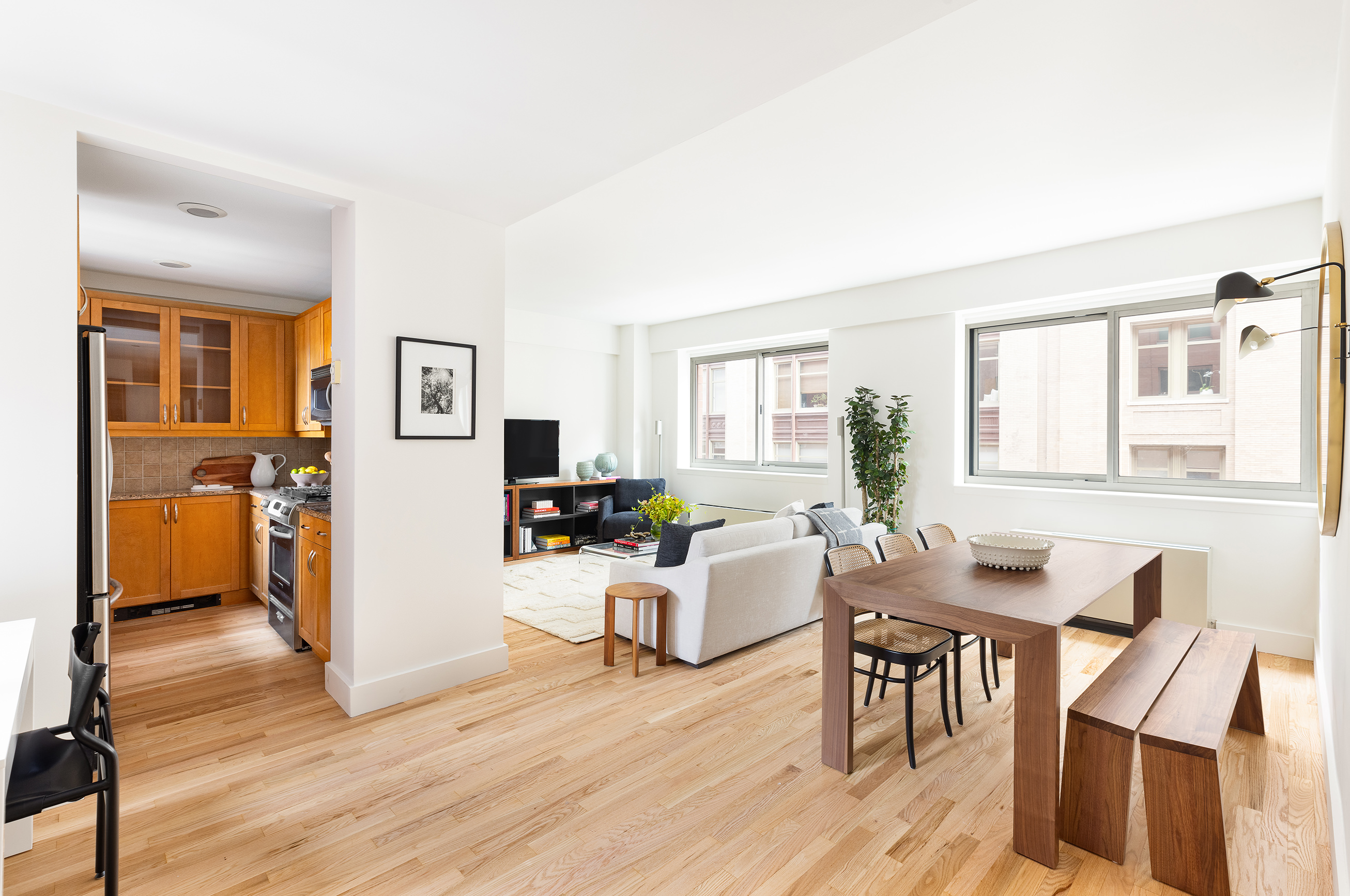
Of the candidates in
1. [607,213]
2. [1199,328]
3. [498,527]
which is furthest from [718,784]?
[1199,328]

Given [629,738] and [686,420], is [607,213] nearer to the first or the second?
[629,738]

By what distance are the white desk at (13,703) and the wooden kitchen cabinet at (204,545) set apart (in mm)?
2917

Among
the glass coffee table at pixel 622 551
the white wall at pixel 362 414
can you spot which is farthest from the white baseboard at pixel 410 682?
the glass coffee table at pixel 622 551

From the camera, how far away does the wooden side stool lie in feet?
11.8

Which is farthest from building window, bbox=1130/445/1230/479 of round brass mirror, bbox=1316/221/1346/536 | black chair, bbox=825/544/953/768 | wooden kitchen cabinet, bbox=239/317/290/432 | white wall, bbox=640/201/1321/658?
wooden kitchen cabinet, bbox=239/317/290/432

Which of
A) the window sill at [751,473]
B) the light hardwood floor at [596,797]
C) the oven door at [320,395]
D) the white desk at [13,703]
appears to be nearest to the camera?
the white desk at [13,703]

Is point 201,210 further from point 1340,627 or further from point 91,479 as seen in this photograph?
point 1340,627

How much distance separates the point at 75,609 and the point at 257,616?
2.53 metres

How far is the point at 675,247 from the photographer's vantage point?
4.78 m

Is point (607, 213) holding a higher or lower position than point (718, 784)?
higher

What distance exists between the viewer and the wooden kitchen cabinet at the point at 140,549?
4.45 m

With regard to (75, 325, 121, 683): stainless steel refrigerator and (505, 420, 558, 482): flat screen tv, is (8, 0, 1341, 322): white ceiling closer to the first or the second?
(75, 325, 121, 683): stainless steel refrigerator

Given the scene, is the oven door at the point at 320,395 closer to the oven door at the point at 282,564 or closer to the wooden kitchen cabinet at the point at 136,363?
the oven door at the point at 282,564

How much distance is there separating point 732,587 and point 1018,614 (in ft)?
5.89
